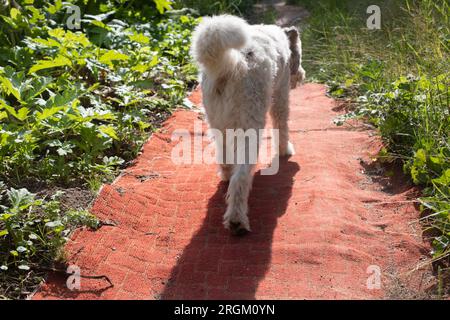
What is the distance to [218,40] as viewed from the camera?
132 inches

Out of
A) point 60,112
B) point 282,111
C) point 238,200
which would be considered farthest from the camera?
point 282,111

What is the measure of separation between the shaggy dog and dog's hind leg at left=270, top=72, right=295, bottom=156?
1.92 ft

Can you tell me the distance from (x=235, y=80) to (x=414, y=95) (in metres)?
2.00

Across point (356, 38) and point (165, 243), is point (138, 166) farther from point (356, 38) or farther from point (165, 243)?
point (356, 38)

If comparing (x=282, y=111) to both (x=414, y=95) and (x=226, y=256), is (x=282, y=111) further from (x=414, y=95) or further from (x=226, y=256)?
(x=226, y=256)

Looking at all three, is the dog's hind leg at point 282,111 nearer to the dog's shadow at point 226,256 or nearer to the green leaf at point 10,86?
the dog's shadow at point 226,256

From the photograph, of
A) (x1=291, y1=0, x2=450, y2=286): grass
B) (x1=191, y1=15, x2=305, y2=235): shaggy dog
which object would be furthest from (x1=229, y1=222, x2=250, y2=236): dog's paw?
(x1=291, y1=0, x2=450, y2=286): grass

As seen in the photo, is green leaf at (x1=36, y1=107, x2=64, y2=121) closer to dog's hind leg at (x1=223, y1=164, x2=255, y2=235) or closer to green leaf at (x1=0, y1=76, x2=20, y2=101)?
green leaf at (x1=0, y1=76, x2=20, y2=101)

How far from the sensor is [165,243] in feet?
12.1

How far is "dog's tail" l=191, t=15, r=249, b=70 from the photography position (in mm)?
3332

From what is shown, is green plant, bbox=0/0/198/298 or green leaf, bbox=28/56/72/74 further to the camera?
green leaf, bbox=28/56/72/74

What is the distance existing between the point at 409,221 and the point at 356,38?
181 inches

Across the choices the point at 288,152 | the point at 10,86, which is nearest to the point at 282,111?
the point at 288,152

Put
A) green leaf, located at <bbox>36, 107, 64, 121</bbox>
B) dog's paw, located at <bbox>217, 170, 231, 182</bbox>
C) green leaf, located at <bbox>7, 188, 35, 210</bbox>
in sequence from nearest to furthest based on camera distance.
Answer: green leaf, located at <bbox>7, 188, 35, 210</bbox> → green leaf, located at <bbox>36, 107, 64, 121</bbox> → dog's paw, located at <bbox>217, 170, 231, 182</bbox>
